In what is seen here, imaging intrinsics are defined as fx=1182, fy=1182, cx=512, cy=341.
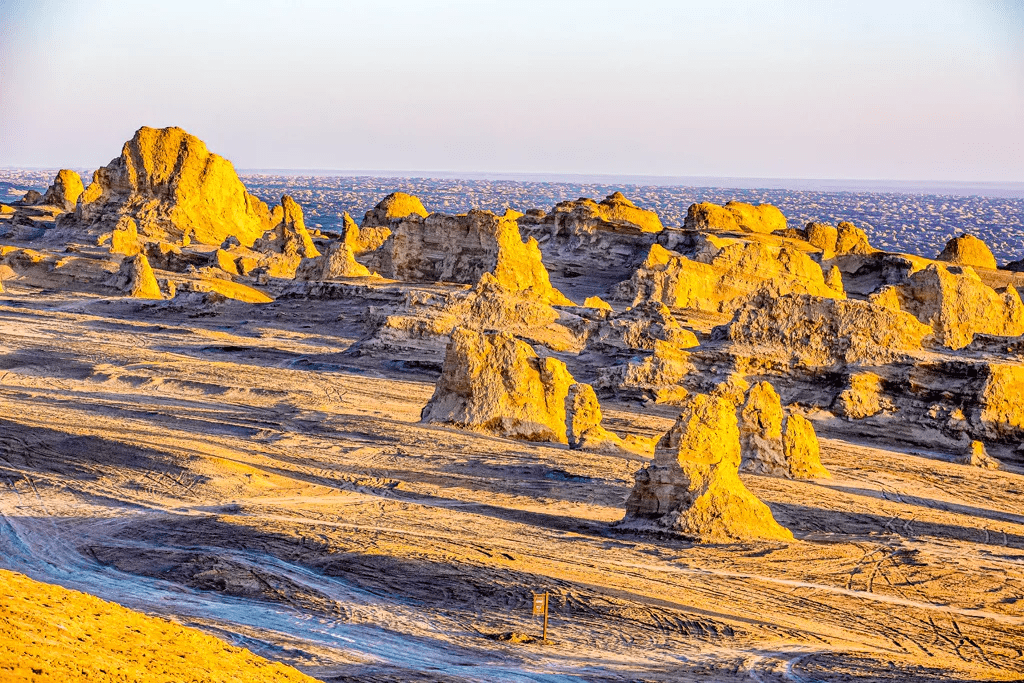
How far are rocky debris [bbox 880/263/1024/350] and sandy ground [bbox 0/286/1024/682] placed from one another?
10621mm

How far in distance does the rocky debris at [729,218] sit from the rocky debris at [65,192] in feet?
127

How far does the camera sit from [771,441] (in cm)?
2152

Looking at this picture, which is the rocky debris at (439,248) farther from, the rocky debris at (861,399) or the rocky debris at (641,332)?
the rocky debris at (861,399)

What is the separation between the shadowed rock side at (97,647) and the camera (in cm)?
806

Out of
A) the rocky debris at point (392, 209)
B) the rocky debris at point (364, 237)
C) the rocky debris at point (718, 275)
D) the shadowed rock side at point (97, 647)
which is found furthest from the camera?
the rocky debris at point (392, 209)

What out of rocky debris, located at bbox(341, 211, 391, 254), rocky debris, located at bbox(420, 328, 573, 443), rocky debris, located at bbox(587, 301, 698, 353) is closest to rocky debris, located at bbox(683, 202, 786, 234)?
rocky debris, located at bbox(341, 211, 391, 254)

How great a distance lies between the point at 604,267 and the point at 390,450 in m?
28.0

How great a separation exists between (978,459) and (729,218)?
30562 mm

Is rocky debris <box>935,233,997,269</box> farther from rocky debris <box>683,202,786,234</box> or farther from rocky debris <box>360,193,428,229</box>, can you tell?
rocky debris <box>360,193,428,229</box>

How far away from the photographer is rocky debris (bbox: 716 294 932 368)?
2770 cm

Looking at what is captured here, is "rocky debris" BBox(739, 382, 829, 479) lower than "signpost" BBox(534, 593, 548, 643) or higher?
higher

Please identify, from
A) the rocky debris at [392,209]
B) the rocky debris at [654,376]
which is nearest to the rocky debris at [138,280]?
the rocky debris at [392,209]

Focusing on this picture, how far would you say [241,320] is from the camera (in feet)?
136

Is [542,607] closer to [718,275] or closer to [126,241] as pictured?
[718,275]
